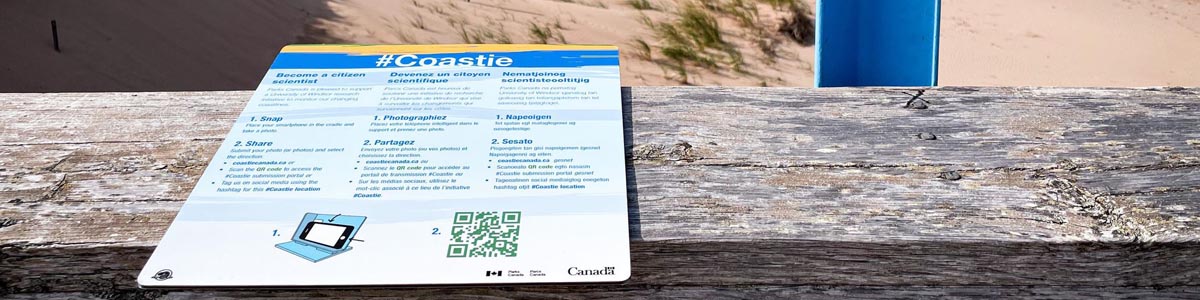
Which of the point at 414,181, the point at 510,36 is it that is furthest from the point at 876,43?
the point at 510,36

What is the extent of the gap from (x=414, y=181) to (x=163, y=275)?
0.28 meters

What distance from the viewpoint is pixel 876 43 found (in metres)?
1.84

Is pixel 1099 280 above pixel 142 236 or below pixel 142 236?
below

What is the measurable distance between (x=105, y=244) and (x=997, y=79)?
16.6 ft

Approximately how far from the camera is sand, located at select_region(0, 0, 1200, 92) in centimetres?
480

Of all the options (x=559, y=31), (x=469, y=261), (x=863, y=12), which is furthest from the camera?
(x=559, y=31)

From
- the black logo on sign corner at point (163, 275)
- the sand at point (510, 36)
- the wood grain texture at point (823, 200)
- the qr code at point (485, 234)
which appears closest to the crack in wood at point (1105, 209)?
the wood grain texture at point (823, 200)

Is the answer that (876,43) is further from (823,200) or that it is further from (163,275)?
(163,275)

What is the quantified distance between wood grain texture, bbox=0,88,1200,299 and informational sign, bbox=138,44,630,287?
2.3 inches

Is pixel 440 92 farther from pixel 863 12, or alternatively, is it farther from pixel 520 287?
pixel 863 12

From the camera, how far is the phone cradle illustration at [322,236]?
1.00 meters

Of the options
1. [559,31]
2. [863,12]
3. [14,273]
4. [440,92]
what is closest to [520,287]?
[440,92]

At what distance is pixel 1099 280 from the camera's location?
108 centimetres

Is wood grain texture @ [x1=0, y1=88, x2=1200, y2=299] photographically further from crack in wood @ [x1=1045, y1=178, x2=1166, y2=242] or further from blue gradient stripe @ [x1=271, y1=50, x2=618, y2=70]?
blue gradient stripe @ [x1=271, y1=50, x2=618, y2=70]
